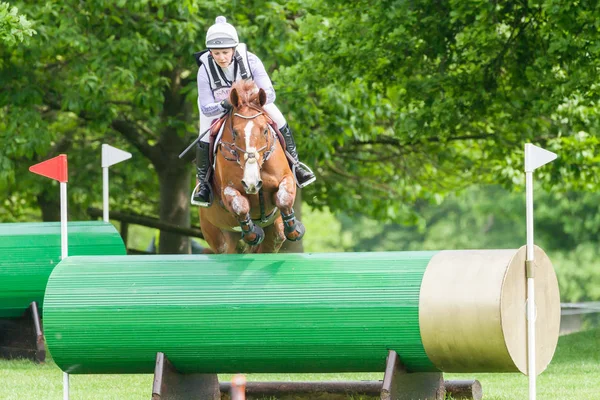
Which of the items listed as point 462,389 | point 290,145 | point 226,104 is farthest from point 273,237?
point 462,389

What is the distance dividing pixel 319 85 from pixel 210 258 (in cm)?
831

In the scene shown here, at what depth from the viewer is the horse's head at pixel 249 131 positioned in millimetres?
7109

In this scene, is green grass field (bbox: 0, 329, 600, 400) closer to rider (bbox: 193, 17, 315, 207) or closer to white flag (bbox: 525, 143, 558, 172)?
rider (bbox: 193, 17, 315, 207)

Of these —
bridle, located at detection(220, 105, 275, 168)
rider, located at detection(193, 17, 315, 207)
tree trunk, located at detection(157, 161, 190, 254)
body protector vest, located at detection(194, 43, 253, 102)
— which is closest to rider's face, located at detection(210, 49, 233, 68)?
rider, located at detection(193, 17, 315, 207)

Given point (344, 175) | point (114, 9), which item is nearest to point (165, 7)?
point (114, 9)

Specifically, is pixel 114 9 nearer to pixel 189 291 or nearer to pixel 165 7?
pixel 165 7

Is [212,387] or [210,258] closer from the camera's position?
[210,258]

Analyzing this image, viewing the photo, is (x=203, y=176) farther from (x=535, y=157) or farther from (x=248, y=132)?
(x=535, y=157)

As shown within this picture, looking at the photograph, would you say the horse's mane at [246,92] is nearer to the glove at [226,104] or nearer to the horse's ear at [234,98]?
the horse's ear at [234,98]

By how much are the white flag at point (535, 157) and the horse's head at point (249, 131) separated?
1816 mm

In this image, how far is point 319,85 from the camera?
14961mm

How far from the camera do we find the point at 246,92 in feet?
24.4

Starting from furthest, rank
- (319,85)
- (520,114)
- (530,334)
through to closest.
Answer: (319,85) < (520,114) < (530,334)

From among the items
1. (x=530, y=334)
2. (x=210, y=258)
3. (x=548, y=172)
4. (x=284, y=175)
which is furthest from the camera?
(x=548, y=172)
